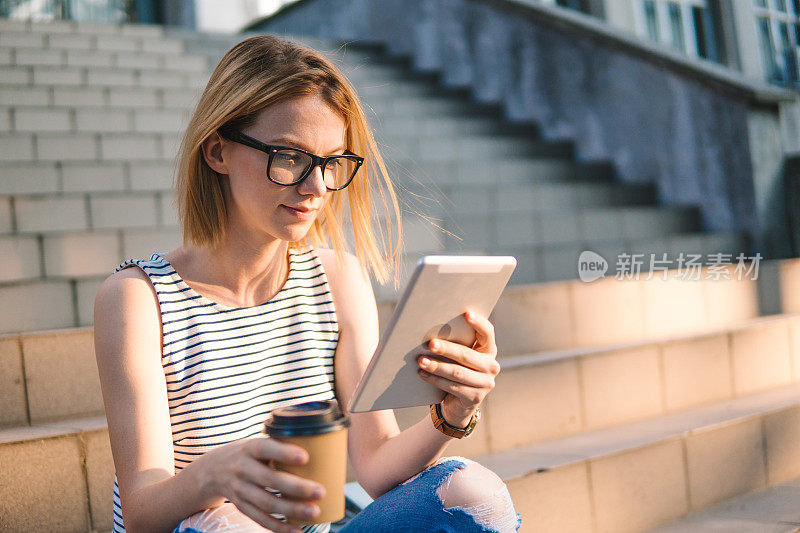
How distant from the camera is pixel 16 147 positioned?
356cm

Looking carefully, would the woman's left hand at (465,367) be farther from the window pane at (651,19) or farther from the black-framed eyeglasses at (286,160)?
the window pane at (651,19)

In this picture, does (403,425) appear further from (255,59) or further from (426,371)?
(255,59)

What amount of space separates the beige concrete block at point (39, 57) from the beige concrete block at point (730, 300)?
401 cm

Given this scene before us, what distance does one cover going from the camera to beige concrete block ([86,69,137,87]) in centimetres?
465

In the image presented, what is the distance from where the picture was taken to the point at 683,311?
3350mm

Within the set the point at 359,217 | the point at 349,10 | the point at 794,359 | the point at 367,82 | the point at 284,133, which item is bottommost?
the point at 794,359

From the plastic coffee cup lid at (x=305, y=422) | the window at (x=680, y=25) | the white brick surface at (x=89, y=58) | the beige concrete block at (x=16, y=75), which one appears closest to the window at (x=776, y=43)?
the window at (x=680, y=25)

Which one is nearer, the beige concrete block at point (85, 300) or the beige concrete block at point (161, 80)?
the beige concrete block at point (85, 300)

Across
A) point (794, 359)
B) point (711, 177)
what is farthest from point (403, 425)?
point (711, 177)

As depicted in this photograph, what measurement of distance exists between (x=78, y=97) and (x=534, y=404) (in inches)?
125

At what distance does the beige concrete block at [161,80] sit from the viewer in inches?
192

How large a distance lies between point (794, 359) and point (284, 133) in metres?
2.80

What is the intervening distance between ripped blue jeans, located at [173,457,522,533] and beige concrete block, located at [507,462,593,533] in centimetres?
71

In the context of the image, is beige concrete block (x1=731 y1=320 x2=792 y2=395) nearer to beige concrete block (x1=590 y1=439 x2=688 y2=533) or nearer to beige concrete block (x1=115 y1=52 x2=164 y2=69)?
beige concrete block (x1=590 y1=439 x2=688 y2=533)
